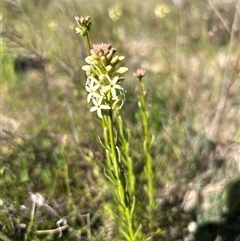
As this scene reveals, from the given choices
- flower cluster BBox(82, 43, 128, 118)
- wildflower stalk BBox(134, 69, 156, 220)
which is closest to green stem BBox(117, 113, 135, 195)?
wildflower stalk BBox(134, 69, 156, 220)

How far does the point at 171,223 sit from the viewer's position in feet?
7.82

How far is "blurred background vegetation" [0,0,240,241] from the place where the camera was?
2.43 meters

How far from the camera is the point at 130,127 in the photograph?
3137 mm

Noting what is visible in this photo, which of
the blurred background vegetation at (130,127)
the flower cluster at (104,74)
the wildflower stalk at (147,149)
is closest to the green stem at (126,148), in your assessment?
the wildflower stalk at (147,149)

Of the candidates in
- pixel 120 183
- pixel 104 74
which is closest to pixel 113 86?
pixel 104 74

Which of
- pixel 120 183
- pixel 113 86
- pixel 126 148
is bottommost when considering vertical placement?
pixel 120 183

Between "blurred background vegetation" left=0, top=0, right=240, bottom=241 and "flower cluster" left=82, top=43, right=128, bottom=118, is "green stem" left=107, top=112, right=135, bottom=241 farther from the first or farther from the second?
"blurred background vegetation" left=0, top=0, right=240, bottom=241

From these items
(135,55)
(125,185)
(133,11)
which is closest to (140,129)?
(125,185)

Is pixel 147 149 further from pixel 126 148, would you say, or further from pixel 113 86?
pixel 113 86

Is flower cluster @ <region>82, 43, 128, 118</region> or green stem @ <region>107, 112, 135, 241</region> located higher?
flower cluster @ <region>82, 43, 128, 118</region>

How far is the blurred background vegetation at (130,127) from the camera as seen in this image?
7.97 ft

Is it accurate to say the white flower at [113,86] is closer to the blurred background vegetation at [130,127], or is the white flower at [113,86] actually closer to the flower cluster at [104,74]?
the flower cluster at [104,74]

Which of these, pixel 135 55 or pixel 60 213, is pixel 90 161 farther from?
pixel 135 55

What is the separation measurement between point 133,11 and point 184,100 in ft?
7.70
